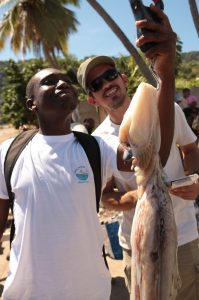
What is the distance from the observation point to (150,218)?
3.89 ft

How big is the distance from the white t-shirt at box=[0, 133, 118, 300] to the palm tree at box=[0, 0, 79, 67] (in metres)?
17.9

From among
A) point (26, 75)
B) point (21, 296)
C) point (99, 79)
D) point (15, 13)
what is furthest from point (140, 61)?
point (26, 75)

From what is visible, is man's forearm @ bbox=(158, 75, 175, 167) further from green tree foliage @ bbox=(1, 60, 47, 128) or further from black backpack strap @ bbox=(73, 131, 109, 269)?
green tree foliage @ bbox=(1, 60, 47, 128)

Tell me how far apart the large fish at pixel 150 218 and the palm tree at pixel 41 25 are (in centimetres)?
1863

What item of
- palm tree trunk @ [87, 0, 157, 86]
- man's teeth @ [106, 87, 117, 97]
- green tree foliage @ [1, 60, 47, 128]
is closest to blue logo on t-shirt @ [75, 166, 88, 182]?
man's teeth @ [106, 87, 117, 97]

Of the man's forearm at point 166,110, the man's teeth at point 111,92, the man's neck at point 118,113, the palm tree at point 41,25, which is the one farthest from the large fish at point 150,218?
the palm tree at point 41,25

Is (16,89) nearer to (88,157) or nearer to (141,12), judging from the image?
(88,157)

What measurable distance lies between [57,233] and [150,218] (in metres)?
0.75

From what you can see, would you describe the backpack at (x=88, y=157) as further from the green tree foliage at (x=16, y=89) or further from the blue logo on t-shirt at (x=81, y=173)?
the green tree foliage at (x=16, y=89)

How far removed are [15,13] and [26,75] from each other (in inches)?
430

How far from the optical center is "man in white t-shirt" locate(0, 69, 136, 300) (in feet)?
6.01

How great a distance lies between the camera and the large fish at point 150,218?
1.12 m

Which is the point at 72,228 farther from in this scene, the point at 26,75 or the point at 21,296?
the point at 26,75

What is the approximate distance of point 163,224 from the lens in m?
1.20
